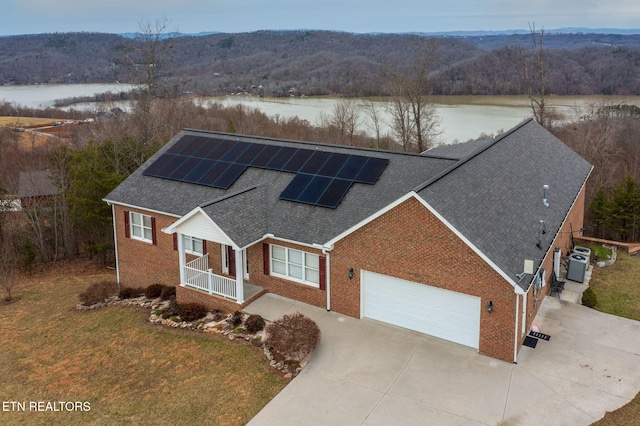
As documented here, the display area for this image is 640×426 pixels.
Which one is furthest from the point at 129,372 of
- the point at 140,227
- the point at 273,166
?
the point at 273,166

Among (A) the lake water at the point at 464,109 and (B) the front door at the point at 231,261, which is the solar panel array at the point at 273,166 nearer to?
(B) the front door at the point at 231,261

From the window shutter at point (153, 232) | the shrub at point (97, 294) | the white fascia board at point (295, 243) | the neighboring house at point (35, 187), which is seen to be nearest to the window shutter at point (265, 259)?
the white fascia board at point (295, 243)

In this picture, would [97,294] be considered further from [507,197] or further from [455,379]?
[507,197]

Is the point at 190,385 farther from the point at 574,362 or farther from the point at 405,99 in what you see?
the point at 405,99

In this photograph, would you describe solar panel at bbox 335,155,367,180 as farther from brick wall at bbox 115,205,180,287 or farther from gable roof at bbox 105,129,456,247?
brick wall at bbox 115,205,180,287

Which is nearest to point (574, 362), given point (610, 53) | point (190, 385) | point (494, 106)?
point (190, 385)

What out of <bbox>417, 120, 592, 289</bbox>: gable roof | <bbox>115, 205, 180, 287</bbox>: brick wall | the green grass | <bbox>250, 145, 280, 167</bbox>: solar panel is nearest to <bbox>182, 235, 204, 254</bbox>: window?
<bbox>115, 205, 180, 287</bbox>: brick wall

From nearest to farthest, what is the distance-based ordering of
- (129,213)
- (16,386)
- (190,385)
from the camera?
(190,385)
(16,386)
(129,213)
